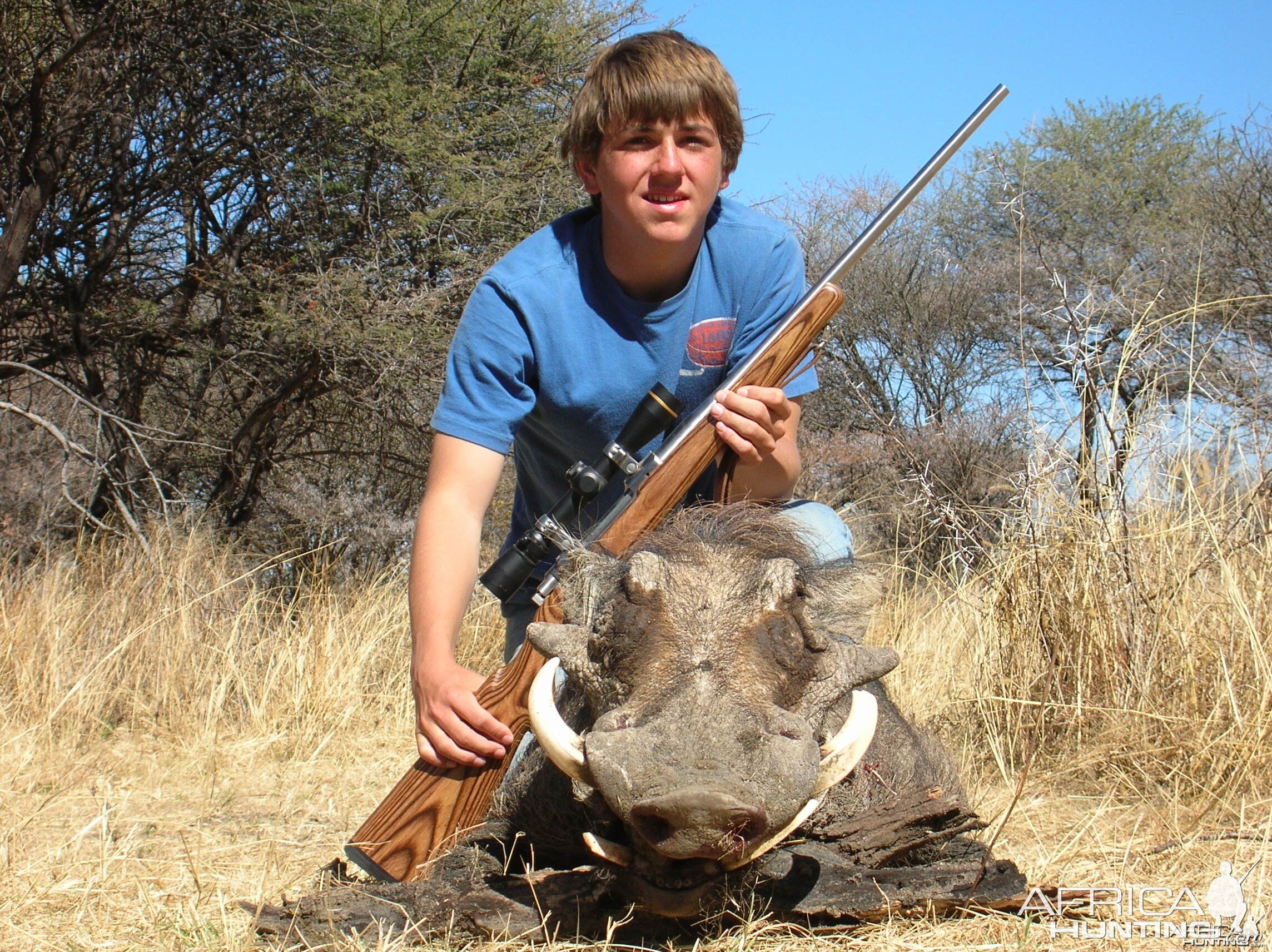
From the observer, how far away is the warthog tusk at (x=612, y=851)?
76.3 inches

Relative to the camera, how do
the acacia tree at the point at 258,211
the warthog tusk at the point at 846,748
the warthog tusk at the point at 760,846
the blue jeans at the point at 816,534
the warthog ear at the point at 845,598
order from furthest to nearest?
the acacia tree at the point at 258,211 → the blue jeans at the point at 816,534 → the warthog ear at the point at 845,598 → the warthog tusk at the point at 846,748 → the warthog tusk at the point at 760,846

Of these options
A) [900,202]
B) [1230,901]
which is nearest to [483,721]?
[1230,901]

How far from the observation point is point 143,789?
12.6 feet

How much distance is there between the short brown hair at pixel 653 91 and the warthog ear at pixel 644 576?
59.4 inches

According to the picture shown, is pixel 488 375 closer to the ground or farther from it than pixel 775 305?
closer to the ground

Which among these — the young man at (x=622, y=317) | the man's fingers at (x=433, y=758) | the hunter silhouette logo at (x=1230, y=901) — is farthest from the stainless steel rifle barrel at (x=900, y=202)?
the hunter silhouette logo at (x=1230, y=901)

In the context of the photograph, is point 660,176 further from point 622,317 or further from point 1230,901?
point 1230,901

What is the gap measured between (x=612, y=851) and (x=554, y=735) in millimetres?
250

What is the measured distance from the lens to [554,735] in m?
2.08

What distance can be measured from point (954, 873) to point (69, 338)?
6.53m

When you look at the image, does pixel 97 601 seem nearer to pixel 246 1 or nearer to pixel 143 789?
pixel 143 789

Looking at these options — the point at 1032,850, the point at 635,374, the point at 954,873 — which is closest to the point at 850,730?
the point at 954,873

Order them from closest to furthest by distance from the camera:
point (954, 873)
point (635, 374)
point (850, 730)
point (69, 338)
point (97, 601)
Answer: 1. point (850, 730)
2. point (954, 873)
3. point (635, 374)
4. point (97, 601)
5. point (69, 338)

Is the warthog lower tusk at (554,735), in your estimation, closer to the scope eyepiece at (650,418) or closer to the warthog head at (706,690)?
the warthog head at (706,690)
